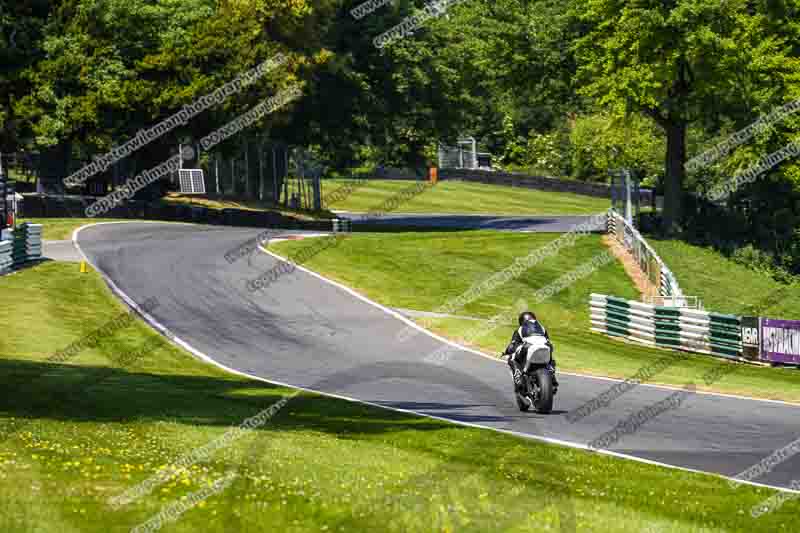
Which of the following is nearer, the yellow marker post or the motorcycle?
the motorcycle

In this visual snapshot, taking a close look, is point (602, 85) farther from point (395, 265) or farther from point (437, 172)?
point (437, 172)

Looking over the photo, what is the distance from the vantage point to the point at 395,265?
133 ft

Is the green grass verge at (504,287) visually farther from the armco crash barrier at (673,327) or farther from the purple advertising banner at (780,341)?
the purple advertising banner at (780,341)

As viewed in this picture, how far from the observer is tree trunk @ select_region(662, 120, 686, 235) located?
50.8m

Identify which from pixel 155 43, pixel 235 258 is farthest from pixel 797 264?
pixel 155 43

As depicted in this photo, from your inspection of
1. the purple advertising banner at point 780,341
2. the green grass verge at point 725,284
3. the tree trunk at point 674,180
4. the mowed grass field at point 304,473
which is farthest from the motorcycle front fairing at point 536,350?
the tree trunk at point 674,180

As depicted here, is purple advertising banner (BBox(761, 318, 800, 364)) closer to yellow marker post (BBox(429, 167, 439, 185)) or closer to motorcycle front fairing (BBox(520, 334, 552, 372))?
motorcycle front fairing (BBox(520, 334, 552, 372))

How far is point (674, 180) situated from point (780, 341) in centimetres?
2299

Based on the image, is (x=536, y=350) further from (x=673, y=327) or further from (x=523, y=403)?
(x=673, y=327)

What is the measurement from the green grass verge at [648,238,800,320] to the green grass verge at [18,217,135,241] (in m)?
22.2

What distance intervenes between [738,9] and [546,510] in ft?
133

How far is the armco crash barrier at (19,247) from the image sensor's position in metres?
33.2

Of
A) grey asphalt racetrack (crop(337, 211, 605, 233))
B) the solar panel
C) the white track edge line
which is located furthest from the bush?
the white track edge line

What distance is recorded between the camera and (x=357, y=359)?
25.6m
